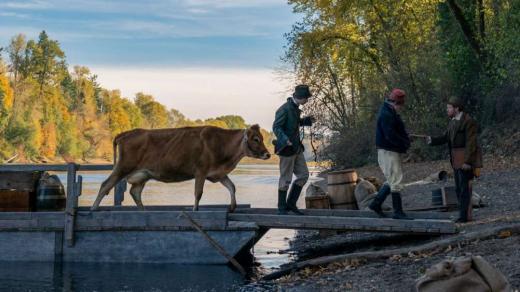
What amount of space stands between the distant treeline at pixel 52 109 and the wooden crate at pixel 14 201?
82.5m

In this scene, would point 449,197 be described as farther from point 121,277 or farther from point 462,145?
point 121,277

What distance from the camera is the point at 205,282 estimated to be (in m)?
11.3

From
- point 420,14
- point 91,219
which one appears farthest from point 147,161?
point 420,14

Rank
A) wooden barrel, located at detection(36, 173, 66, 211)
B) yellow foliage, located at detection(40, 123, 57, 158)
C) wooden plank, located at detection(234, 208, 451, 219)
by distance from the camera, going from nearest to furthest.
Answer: wooden plank, located at detection(234, 208, 451, 219)
wooden barrel, located at detection(36, 173, 66, 211)
yellow foliage, located at detection(40, 123, 57, 158)

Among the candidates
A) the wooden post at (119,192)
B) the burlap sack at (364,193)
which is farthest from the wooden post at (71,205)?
the burlap sack at (364,193)

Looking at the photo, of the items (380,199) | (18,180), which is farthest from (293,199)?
(18,180)

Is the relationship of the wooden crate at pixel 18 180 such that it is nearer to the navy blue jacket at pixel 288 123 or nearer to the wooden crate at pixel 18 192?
the wooden crate at pixel 18 192

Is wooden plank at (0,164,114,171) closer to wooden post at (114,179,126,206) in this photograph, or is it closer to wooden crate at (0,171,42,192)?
wooden crate at (0,171,42,192)

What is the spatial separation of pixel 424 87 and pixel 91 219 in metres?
22.9

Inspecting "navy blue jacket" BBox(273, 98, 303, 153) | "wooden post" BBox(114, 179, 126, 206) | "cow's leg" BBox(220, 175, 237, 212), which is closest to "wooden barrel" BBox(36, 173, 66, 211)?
"wooden post" BBox(114, 179, 126, 206)

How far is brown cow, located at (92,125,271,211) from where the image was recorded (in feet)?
42.7

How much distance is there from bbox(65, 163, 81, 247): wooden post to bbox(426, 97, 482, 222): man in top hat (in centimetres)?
607

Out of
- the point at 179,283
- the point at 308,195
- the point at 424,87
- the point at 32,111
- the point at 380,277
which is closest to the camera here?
the point at 380,277

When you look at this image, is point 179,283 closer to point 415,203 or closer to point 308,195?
point 308,195
